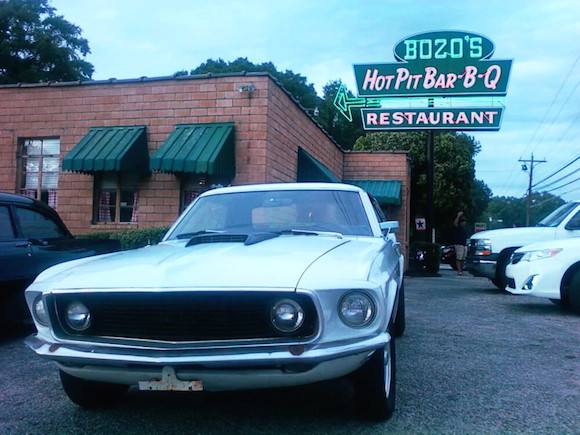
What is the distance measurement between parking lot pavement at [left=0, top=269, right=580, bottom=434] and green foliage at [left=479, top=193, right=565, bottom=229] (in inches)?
2356

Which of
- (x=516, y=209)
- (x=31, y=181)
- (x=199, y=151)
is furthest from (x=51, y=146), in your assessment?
(x=516, y=209)

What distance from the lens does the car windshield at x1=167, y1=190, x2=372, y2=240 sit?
4.61 metres

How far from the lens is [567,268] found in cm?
815

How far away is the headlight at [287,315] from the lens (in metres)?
2.98

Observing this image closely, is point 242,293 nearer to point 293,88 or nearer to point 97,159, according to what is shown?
point 97,159

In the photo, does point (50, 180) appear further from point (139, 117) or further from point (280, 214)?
point (280, 214)

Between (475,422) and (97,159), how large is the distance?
9658mm

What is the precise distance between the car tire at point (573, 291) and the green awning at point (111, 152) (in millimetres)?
8072

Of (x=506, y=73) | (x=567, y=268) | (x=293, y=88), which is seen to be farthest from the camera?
(x=293, y=88)

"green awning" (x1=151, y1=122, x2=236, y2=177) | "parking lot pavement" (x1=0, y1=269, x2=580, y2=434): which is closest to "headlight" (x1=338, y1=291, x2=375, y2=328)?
"parking lot pavement" (x1=0, y1=269, x2=580, y2=434)

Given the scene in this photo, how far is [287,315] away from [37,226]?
477 cm

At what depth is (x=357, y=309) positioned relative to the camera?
304 centimetres

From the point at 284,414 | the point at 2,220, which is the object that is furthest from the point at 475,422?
the point at 2,220

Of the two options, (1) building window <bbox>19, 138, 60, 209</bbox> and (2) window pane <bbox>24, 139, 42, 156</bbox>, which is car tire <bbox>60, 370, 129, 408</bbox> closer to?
(1) building window <bbox>19, 138, 60, 209</bbox>
